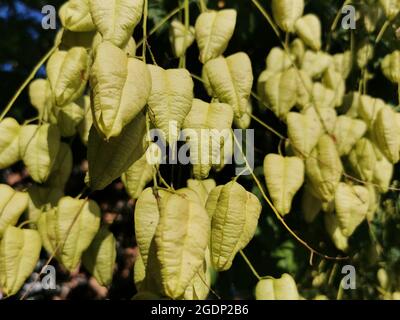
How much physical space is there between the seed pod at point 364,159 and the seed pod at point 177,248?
0.63 m

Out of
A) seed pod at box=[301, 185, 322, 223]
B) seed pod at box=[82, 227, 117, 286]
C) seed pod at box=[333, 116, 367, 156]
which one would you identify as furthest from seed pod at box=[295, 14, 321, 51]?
seed pod at box=[82, 227, 117, 286]

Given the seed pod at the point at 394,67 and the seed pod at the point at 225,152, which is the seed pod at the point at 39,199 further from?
the seed pod at the point at 394,67

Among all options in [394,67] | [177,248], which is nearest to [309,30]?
[394,67]

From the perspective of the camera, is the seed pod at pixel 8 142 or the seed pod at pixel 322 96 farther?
the seed pod at pixel 322 96

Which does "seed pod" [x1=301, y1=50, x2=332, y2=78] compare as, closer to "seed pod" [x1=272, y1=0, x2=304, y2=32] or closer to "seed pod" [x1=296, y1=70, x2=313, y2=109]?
"seed pod" [x1=296, y1=70, x2=313, y2=109]

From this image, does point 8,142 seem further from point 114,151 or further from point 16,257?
point 114,151

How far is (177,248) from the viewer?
1.99 feet

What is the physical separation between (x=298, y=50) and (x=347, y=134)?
8.4 inches

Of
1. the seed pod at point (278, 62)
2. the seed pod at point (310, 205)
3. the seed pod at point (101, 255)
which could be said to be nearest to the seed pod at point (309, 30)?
the seed pod at point (278, 62)

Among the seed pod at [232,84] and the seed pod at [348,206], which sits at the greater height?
the seed pod at [232,84]

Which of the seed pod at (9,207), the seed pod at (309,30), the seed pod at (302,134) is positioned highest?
the seed pod at (309,30)

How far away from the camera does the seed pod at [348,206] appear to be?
109 cm

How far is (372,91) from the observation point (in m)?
1.47
